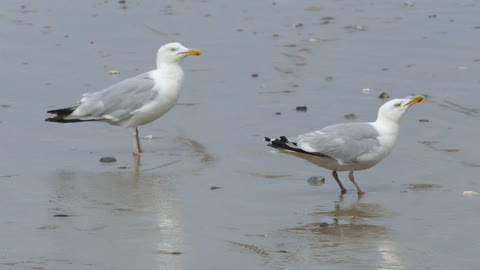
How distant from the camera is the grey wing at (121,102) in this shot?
9.77 metres

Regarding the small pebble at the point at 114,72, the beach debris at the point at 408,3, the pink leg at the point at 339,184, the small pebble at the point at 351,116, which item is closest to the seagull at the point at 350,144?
the pink leg at the point at 339,184

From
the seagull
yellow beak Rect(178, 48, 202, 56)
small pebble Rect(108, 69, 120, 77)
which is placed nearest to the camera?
the seagull

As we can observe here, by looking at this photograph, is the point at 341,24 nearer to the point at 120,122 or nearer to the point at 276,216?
the point at 120,122

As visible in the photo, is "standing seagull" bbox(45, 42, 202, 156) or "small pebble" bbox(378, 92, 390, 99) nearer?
"standing seagull" bbox(45, 42, 202, 156)

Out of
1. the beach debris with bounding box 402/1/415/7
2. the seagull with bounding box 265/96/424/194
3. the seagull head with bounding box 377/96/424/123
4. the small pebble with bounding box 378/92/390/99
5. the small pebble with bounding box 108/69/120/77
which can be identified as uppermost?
the seagull head with bounding box 377/96/424/123

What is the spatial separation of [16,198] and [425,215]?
8.81 ft

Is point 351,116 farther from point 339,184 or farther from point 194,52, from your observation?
point 339,184

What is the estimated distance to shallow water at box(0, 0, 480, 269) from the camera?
6.61 meters

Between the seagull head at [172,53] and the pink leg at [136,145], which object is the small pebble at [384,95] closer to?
the seagull head at [172,53]

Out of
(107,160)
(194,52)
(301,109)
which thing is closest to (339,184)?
(107,160)

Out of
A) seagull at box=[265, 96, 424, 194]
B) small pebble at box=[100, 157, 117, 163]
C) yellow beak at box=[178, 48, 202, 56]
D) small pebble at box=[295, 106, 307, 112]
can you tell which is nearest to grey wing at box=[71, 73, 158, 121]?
yellow beak at box=[178, 48, 202, 56]

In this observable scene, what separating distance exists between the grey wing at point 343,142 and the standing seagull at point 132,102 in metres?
1.92

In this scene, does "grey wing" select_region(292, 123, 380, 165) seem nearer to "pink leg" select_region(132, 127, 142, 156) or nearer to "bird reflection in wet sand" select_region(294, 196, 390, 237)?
"bird reflection in wet sand" select_region(294, 196, 390, 237)

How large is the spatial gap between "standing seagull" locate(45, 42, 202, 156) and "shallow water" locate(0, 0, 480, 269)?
0.25 m
